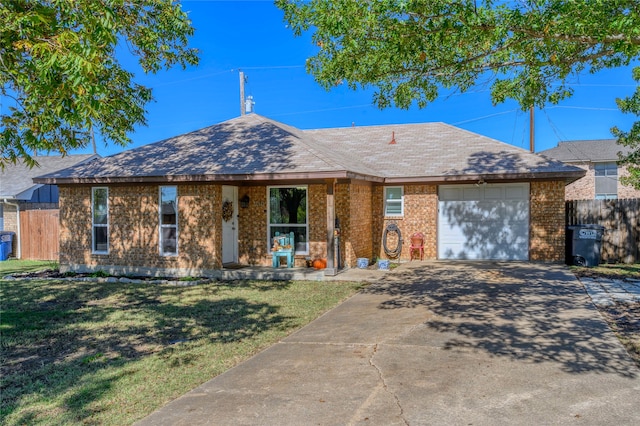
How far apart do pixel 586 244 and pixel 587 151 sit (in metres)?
20.0

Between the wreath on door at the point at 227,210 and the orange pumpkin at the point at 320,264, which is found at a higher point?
the wreath on door at the point at 227,210

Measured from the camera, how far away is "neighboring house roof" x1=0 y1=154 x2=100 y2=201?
1938 centimetres

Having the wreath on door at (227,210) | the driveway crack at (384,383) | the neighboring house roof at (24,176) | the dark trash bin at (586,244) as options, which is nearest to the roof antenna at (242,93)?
→ the neighboring house roof at (24,176)

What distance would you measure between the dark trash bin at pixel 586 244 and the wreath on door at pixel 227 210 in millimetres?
9707

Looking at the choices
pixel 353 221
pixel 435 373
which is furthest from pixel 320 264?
pixel 435 373

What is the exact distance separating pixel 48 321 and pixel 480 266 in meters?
10.5

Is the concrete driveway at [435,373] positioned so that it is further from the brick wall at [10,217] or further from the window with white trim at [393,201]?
the brick wall at [10,217]

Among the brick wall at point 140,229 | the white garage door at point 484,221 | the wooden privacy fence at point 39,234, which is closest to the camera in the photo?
the brick wall at point 140,229

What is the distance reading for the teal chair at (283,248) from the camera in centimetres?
1263

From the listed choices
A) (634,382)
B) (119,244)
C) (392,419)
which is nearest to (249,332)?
(392,419)

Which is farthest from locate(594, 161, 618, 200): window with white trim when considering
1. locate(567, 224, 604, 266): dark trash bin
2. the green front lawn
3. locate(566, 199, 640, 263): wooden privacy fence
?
the green front lawn

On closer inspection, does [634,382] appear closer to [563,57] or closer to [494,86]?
[563,57]

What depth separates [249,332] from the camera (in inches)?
264

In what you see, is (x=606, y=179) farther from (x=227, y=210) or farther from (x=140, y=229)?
(x=140, y=229)
